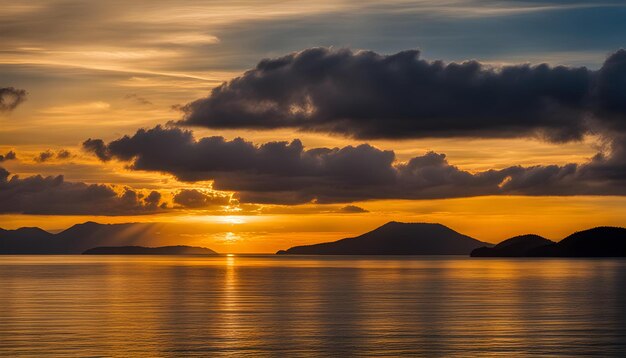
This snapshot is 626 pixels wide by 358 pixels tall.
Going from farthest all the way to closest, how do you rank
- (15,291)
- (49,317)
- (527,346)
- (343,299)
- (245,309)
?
1. (15,291)
2. (343,299)
3. (245,309)
4. (49,317)
5. (527,346)

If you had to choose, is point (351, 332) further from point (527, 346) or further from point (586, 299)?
point (586, 299)

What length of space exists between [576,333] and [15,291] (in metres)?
96.8

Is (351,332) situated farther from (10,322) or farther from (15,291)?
(15,291)

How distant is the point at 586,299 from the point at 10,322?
78095 millimetres

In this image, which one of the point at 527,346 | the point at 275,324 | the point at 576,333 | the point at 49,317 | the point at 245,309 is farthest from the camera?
the point at 245,309

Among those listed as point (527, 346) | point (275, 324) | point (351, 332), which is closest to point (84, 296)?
point (275, 324)

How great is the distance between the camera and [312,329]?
3344 inches

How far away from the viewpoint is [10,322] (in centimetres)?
8969

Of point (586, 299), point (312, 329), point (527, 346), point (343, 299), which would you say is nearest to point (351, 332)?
point (312, 329)

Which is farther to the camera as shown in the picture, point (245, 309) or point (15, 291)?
point (15, 291)

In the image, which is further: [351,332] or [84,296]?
[84,296]

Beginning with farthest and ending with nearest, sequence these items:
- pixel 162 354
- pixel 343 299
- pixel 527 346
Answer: pixel 343 299, pixel 527 346, pixel 162 354

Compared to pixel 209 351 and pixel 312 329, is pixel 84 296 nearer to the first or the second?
pixel 312 329

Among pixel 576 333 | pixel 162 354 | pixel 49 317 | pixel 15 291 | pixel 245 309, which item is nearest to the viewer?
pixel 162 354
